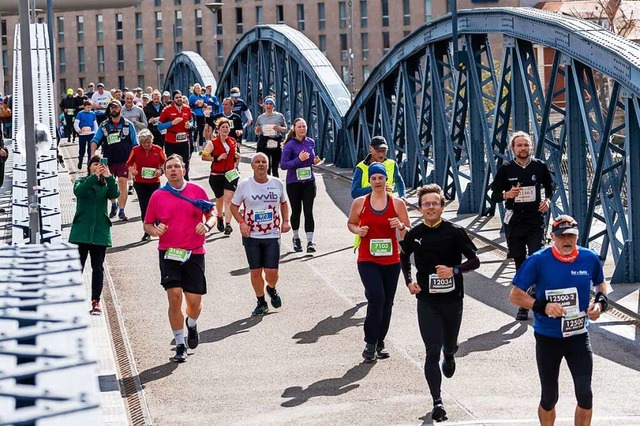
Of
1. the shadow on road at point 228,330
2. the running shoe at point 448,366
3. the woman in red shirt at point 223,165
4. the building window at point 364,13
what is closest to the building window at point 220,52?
the building window at point 364,13

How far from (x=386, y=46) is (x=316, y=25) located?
20.4 ft

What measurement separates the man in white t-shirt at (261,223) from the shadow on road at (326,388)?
105 inches

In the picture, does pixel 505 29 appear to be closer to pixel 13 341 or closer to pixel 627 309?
pixel 627 309

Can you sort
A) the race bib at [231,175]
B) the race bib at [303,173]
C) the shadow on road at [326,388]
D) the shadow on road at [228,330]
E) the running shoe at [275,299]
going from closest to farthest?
the shadow on road at [326,388]
the shadow on road at [228,330]
the running shoe at [275,299]
the race bib at [303,173]
the race bib at [231,175]

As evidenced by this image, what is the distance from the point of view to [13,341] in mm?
3314

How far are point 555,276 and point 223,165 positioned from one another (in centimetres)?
1170

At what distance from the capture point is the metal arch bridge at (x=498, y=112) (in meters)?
14.8

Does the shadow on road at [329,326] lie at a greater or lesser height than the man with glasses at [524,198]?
lesser

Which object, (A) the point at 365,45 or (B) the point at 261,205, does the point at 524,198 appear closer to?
(B) the point at 261,205

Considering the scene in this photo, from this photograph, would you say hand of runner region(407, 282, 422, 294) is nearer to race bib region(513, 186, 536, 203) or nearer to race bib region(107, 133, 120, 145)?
race bib region(513, 186, 536, 203)

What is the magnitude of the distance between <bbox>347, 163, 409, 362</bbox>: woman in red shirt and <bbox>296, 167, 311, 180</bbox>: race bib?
6.32 m

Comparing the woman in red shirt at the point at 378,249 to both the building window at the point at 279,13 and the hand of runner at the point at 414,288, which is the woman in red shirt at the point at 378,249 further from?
the building window at the point at 279,13

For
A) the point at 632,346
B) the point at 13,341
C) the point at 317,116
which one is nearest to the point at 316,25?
the point at 317,116

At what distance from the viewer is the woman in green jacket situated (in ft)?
43.2
